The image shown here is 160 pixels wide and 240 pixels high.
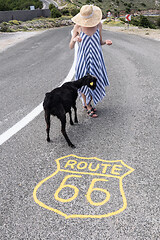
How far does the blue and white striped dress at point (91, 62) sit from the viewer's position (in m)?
4.64

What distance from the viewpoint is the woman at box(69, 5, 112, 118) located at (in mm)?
4477

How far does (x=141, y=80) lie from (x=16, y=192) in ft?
17.6

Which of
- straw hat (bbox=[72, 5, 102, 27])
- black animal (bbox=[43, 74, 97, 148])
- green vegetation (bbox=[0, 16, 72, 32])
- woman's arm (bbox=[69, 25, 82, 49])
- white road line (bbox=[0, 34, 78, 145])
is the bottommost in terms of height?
green vegetation (bbox=[0, 16, 72, 32])

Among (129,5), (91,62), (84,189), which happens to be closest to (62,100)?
(91,62)

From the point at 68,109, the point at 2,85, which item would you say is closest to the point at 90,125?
the point at 68,109

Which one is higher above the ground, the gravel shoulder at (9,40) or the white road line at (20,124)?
the white road line at (20,124)

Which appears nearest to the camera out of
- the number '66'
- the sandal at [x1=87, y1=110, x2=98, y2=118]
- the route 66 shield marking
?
the route 66 shield marking

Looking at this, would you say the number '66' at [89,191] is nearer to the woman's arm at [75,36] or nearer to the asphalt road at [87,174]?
the asphalt road at [87,174]

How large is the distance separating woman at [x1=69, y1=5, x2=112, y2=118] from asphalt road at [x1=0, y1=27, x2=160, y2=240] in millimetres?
436

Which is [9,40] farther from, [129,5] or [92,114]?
[129,5]

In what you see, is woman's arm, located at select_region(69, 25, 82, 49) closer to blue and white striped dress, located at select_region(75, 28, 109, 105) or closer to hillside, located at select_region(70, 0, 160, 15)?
blue and white striped dress, located at select_region(75, 28, 109, 105)

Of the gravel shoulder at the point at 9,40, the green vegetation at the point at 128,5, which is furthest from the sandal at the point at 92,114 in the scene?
the green vegetation at the point at 128,5

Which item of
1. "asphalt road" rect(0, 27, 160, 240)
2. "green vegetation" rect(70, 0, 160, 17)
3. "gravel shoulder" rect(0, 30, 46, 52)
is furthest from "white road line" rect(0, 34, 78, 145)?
"green vegetation" rect(70, 0, 160, 17)

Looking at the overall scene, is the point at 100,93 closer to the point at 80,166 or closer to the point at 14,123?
the point at 14,123
